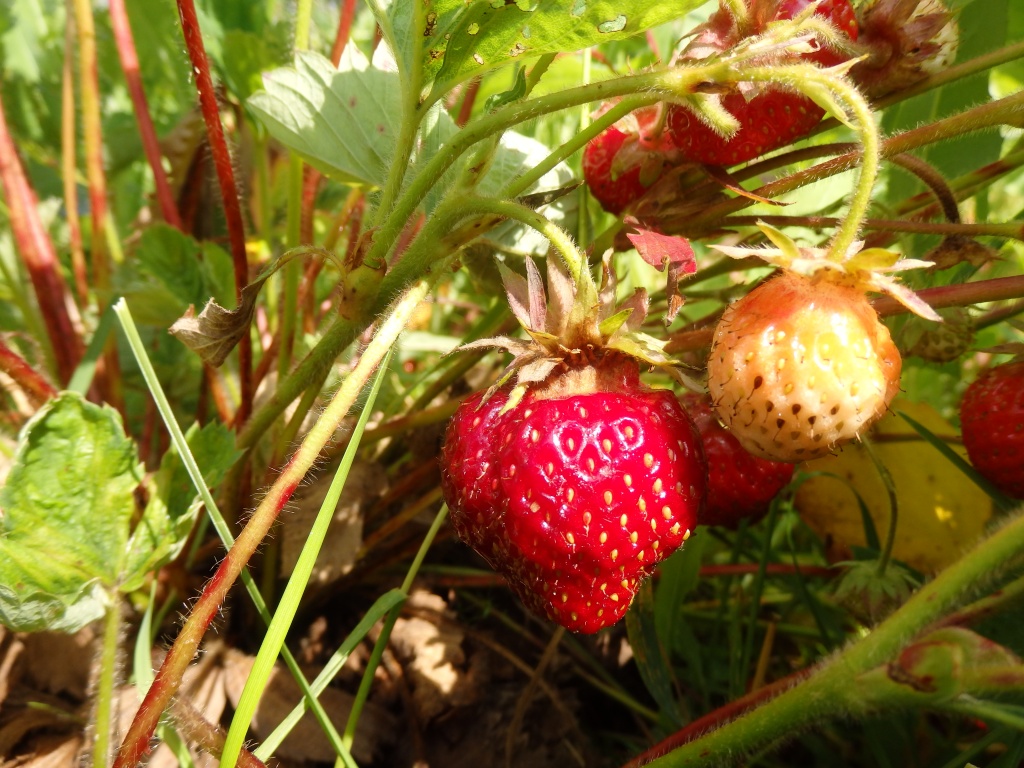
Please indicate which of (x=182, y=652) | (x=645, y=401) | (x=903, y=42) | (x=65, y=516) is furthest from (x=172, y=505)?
(x=903, y=42)

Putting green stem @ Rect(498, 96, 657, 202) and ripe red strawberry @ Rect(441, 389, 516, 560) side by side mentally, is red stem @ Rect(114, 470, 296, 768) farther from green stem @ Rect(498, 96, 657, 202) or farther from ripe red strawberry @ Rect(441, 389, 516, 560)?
green stem @ Rect(498, 96, 657, 202)

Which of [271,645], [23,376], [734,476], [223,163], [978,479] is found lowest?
[978,479]

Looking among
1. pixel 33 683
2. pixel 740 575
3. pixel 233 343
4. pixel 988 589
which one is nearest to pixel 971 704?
pixel 988 589

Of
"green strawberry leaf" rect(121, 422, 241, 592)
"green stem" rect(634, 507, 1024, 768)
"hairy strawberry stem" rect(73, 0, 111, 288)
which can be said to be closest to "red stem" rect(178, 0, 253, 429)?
"green strawberry leaf" rect(121, 422, 241, 592)

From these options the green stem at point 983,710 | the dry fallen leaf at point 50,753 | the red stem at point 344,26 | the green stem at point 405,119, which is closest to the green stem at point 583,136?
the green stem at point 405,119

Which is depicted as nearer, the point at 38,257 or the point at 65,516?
the point at 65,516

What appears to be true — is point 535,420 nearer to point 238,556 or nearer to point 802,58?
point 238,556

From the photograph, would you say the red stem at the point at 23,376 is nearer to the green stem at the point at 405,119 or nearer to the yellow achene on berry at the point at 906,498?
the green stem at the point at 405,119
